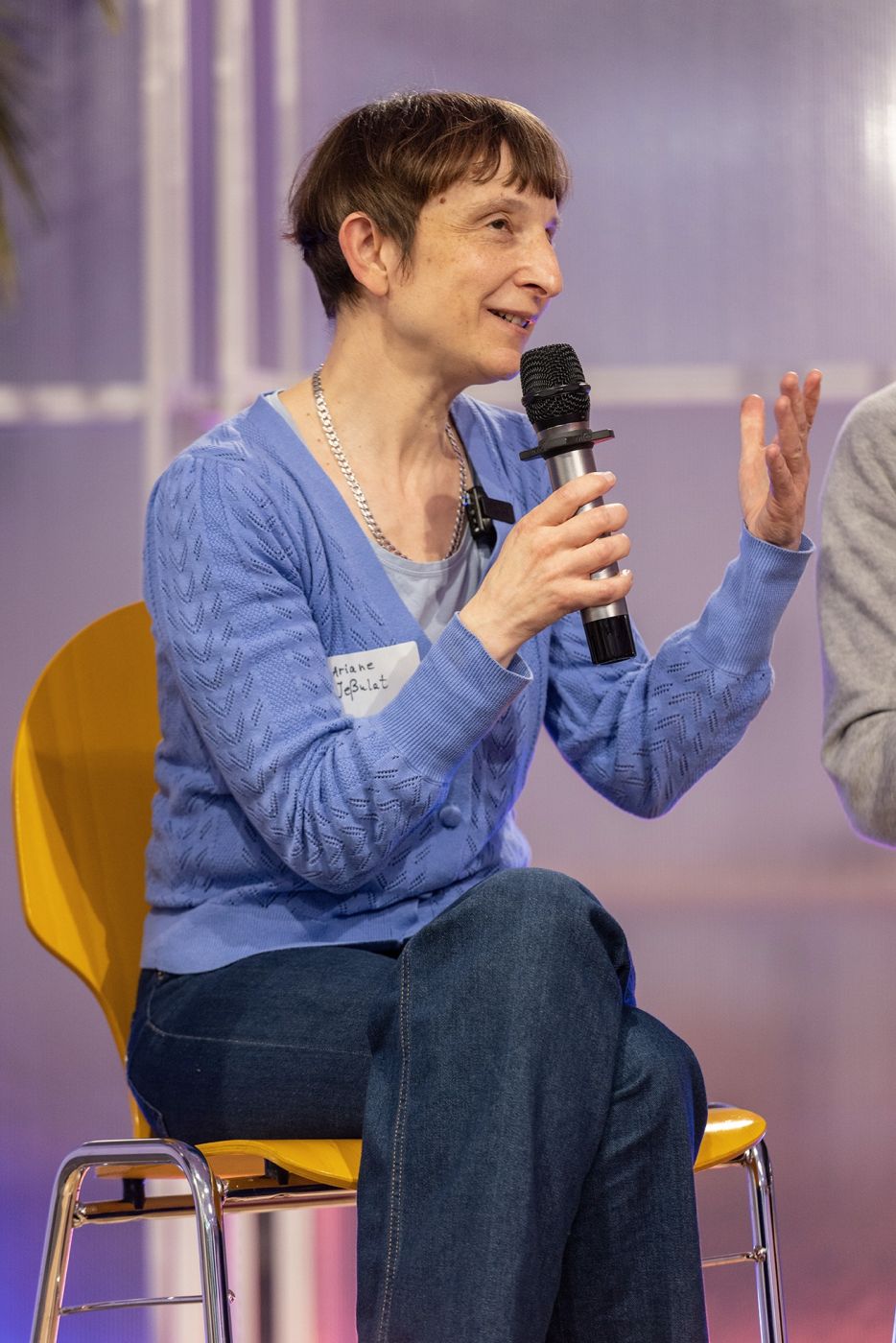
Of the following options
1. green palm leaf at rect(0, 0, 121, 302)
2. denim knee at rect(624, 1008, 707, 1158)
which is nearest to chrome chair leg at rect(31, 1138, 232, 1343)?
denim knee at rect(624, 1008, 707, 1158)

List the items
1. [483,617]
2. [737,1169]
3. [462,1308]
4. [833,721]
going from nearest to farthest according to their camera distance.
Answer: [462,1308] → [483,617] → [833,721] → [737,1169]

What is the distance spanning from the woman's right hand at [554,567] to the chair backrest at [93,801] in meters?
0.48

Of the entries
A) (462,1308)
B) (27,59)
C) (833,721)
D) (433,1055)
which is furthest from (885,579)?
(27,59)

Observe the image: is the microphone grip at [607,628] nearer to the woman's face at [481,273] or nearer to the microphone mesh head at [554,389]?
the microphone mesh head at [554,389]

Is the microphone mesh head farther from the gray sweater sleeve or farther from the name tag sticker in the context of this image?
the gray sweater sleeve

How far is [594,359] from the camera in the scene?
6.75ft

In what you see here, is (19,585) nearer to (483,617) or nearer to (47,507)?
(47,507)

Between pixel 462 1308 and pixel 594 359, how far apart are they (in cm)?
141

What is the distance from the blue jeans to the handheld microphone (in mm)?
220

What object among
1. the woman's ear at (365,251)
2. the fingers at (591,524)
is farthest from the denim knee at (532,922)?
the woman's ear at (365,251)

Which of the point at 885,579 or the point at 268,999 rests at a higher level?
the point at 885,579

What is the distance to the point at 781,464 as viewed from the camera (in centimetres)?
121

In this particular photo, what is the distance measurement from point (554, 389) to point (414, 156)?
33cm

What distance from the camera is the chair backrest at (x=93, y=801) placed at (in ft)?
4.38
